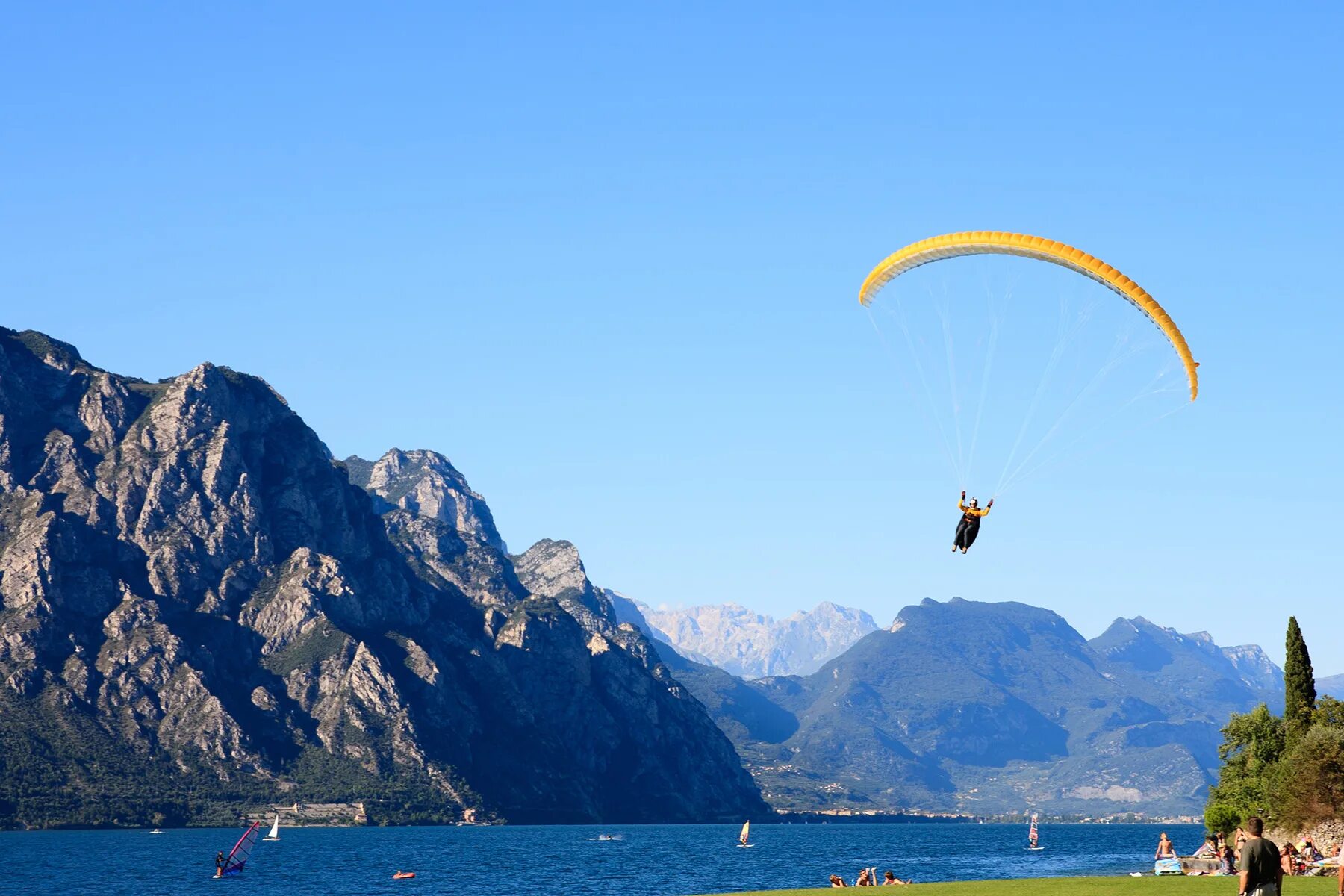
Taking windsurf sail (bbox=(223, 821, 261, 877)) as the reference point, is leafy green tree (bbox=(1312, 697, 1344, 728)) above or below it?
above

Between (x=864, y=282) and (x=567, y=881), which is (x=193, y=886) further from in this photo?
(x=864, y=282)

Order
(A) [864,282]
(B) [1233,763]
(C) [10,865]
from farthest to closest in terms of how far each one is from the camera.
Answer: (C) [10,865] → (B) [1233,763] → (A) [864,282]

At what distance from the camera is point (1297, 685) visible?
302 ft

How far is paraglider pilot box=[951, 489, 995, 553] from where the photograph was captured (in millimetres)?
52969

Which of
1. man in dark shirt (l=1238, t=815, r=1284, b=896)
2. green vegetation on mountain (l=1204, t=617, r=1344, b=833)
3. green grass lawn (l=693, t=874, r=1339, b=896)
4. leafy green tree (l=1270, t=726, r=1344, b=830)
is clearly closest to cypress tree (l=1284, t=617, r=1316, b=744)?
green vegetation on mountain (l=1204, t=617, r=1344, b=833)

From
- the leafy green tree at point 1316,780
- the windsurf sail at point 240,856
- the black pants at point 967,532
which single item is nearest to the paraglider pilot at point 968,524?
the black pants at point 967,532

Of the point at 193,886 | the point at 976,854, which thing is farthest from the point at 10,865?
the point at 976,854

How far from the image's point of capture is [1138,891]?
44031 millimetres

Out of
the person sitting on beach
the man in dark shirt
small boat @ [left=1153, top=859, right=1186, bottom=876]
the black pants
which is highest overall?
the black pants

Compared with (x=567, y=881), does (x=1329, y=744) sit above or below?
above

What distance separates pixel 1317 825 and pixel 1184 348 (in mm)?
41392

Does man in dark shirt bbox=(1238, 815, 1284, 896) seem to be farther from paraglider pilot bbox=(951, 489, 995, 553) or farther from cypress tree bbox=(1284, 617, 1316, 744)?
cypress tree bbox=(1284, 617, 1316, 744)

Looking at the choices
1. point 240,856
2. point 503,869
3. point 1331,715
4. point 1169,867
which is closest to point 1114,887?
point 1169,867

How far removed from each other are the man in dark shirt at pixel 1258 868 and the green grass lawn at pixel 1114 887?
13.3 m
